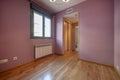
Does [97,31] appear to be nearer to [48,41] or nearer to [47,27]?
[48,41]

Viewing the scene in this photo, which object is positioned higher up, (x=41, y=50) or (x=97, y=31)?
(x=97, y=31)

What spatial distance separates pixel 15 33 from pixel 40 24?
1.53m

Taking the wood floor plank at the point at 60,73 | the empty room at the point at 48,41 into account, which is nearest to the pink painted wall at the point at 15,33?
the empty room at the point at 48,41

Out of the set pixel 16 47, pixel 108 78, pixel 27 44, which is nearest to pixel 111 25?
pixel 108 78

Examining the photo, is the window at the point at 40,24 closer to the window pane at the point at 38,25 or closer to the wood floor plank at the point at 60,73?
the window pane at the point at 38,25

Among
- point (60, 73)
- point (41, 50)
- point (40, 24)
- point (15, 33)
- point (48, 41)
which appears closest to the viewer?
point (60, 73)

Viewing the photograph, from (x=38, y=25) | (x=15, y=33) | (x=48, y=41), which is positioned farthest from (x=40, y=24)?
(x=15, y=33)

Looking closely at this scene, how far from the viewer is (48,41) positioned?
433cm

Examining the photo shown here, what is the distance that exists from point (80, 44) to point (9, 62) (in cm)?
304

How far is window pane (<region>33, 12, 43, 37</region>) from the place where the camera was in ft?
11.6

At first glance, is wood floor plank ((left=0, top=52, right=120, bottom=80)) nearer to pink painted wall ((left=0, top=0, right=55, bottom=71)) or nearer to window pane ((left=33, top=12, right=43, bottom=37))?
pink painted wall ((left=0, top=0, right=55, bottom=71))

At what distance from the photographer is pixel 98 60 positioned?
313 centimetres

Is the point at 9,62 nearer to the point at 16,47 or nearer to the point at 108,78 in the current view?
the point at 16,47

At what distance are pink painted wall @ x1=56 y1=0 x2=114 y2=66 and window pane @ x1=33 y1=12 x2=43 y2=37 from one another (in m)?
1.93
